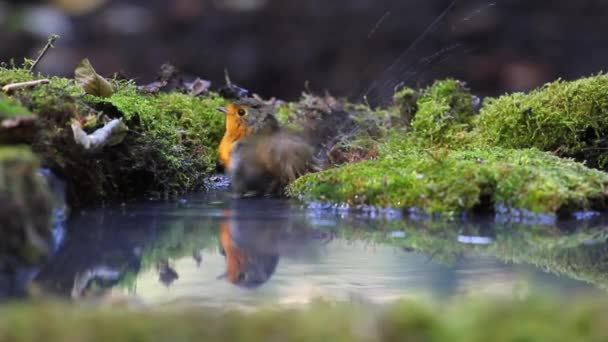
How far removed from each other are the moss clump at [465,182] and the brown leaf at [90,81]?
3.80 ft

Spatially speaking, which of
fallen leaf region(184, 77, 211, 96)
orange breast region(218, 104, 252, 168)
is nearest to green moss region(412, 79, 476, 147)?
orange breast region(218, 104, 252, 168)

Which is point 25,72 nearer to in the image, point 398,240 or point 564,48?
point 398,240

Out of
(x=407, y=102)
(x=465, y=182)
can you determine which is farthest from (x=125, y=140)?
(x=407, y=102)

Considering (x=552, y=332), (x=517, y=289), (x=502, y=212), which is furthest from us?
(x=502, y=212)

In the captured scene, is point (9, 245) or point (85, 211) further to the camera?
point (85, 211)

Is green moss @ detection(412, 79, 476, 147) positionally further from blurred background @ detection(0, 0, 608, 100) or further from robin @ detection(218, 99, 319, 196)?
blurred background @ detection(0, 0, 608, 100)

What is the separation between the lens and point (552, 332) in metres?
1.58

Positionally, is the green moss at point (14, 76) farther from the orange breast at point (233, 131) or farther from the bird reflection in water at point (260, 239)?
the bird reflection in water at point (260, 239)

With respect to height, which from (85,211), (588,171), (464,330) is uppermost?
(588,171)

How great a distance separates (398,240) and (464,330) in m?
1.65

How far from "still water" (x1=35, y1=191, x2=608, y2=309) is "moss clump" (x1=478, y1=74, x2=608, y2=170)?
119 cm

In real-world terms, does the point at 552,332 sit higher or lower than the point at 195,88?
lower

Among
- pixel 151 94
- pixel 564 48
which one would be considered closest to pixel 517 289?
pixel 151 94

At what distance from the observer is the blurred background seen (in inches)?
353
